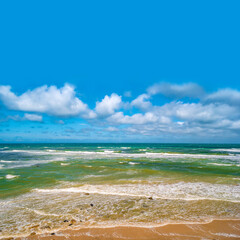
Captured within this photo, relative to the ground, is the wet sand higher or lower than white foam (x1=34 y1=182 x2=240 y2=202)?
higher

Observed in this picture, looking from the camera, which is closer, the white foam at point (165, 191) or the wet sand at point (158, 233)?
the wet sand at point (158, 233)

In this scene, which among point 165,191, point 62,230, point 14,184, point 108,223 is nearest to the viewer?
point 62,230

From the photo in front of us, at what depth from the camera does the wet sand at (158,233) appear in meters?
5.77

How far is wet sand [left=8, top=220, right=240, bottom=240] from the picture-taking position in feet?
18.9

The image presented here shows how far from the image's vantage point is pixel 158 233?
605 centimetres

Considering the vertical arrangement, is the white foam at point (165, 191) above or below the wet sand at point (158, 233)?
below

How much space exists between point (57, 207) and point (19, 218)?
1.66m

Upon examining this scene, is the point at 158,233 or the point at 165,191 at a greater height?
the point at 158,233

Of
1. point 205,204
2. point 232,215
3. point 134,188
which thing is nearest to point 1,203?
point 134,188

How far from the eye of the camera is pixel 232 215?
7.53m

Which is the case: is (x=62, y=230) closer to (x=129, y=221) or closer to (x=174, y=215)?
(x=129, y=221)

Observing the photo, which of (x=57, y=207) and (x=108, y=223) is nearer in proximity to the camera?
(x=108, y=223)

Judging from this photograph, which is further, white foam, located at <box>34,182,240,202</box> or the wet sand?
white foam, located at <box>34,182,240,202</box>

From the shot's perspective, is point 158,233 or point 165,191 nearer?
point 158,233
